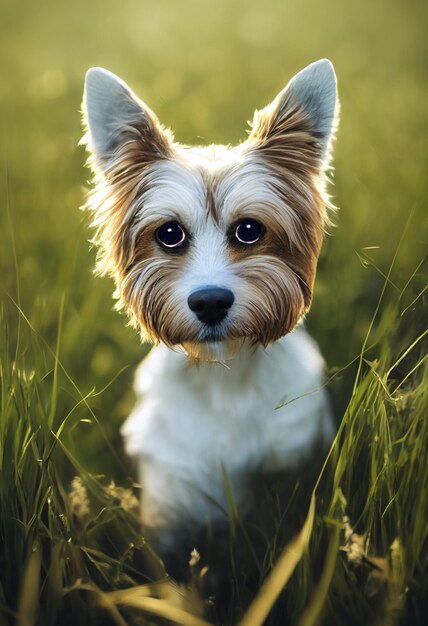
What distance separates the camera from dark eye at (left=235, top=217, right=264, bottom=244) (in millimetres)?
2133

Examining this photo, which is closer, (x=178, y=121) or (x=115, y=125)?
(x=115, y=125)

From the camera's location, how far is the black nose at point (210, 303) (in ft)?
6.61

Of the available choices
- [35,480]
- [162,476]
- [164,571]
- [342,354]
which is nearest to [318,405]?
[342,354]

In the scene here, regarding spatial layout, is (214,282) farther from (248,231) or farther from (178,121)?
(178,121)

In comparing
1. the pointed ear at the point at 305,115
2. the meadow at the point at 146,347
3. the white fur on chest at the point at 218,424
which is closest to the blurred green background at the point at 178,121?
the meadow at the point at 146,347

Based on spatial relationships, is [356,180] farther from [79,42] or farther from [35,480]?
[35,480]

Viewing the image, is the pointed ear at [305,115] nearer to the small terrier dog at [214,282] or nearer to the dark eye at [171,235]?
the small terrier dog at [214,282]

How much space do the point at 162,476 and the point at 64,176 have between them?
1.02m

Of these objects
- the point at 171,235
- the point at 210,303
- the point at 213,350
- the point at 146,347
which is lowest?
the point at 146,347

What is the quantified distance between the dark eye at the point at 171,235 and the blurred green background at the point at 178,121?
317mm

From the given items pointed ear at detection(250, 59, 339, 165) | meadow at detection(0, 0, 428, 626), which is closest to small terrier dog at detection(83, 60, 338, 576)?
pointed ear at detection(250, 59, 339, 165)

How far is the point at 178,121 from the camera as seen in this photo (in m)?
2.41

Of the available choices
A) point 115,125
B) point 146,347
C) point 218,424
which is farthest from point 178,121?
point 218,424

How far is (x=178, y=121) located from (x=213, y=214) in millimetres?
449
